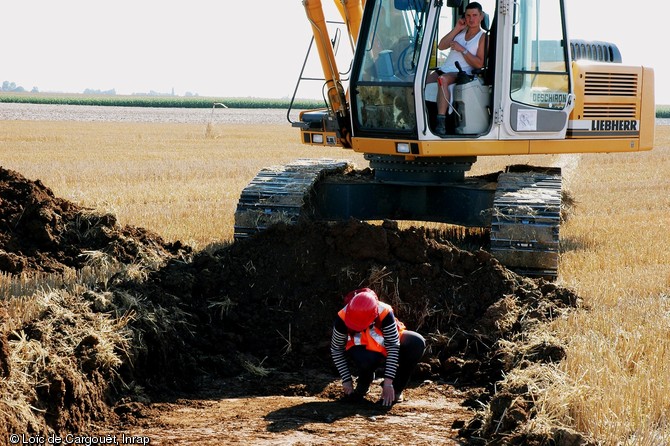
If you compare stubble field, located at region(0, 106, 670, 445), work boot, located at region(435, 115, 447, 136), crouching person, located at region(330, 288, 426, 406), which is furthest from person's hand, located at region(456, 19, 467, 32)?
crouching person, located at region(330, 288, 426, 406)

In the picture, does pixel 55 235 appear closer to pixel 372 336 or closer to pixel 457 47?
pixel 372 336

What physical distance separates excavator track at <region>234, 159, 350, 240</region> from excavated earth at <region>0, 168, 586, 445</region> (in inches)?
29.5

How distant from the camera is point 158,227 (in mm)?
12352

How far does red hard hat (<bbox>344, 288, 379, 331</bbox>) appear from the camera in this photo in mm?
6289

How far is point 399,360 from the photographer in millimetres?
6574

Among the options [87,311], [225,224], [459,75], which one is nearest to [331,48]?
[459,75]

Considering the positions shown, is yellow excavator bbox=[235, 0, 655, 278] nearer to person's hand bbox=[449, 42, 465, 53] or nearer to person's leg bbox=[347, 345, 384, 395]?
person's hand bbox=[449, 42, 465, 53]

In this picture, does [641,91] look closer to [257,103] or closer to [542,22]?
[542,22]

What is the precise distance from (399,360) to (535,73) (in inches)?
186

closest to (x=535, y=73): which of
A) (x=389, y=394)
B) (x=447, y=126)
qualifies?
(x=447, y=126)

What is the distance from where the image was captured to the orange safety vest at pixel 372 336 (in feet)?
21.1

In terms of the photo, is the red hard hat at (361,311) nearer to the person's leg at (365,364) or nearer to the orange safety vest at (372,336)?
the orange safety vest at (372,336)

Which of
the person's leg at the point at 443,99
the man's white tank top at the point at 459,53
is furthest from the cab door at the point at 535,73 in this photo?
the person's leg at the point at 443,99

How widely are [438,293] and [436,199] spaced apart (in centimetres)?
290
